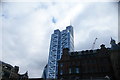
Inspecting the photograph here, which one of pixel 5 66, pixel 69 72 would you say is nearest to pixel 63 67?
pixel 69 72

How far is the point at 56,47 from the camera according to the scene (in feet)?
539

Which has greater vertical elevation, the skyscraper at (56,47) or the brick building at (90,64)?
the skyscraper at (56,47)

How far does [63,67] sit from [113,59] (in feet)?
72.6

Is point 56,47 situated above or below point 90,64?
above

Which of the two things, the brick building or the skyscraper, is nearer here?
the brick building

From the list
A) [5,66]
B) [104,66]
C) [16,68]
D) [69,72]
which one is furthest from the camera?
[16,68]

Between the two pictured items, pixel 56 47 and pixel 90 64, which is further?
pixel 56 47

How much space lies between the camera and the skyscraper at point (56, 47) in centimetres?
15962

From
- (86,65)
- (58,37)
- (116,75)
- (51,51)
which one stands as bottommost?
(116,75)

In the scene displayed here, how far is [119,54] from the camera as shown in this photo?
54250mm

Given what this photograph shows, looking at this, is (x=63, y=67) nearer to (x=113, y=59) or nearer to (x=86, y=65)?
(x=86, y=65)

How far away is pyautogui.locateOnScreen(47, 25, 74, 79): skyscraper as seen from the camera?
15962cm

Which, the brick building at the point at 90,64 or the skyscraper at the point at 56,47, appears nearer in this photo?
the brick building at the point at 90,64

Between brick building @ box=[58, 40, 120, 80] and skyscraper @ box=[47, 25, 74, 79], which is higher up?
skyscraper @ box=[47, 25, 74, 79]
